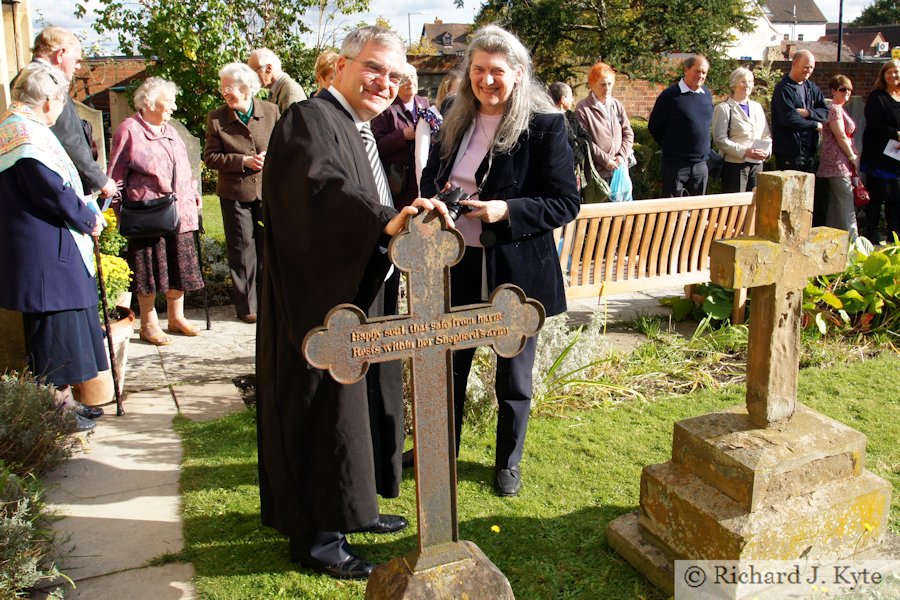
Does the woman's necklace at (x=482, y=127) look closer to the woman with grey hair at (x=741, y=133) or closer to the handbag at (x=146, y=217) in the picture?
the handbag at (x=146, y=217)

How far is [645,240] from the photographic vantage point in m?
6.03

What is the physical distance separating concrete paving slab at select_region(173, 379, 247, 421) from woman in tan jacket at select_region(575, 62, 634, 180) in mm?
3851

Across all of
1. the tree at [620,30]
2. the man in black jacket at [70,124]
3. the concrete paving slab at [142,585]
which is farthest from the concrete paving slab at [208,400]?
the tree at [620,30]

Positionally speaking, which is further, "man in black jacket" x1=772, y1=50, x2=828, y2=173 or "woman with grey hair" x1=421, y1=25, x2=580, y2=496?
"man in black jacket" x1=772, y1=50, x2=828, y2=173

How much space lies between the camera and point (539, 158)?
3.47 m

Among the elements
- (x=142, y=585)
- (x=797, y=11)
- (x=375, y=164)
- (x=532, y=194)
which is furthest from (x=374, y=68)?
(x=797, y=11)

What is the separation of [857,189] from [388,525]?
7290 mm

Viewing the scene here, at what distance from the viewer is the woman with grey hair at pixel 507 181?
336 cm

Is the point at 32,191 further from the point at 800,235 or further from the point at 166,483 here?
the point at 800,235

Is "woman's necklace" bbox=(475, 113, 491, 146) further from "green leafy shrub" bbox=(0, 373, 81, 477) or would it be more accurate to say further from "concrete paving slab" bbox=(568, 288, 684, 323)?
"concrete paving slab" bbox=(568, 288, 684, 323)

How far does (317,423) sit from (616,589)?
4.04ft

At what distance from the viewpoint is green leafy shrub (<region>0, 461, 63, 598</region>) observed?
271cm

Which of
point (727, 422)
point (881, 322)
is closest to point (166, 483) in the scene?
point (727, 422)

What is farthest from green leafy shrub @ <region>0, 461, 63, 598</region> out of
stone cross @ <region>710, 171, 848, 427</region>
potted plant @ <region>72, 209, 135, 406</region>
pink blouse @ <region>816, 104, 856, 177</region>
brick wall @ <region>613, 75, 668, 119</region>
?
brick wall @ <region>613, 75, 668, 119</region>
